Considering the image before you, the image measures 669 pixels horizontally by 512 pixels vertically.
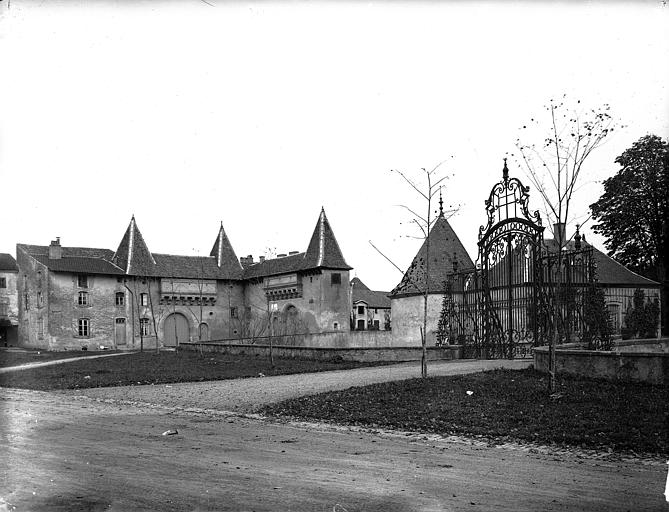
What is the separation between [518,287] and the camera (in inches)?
834

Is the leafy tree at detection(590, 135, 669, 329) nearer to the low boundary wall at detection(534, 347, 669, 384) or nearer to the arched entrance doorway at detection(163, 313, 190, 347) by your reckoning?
the low boundary wall at detection(534, 347, 669, 384)

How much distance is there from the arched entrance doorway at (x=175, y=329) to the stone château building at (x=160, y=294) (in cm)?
8

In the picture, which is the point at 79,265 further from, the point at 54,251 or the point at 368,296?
the point at 368,296

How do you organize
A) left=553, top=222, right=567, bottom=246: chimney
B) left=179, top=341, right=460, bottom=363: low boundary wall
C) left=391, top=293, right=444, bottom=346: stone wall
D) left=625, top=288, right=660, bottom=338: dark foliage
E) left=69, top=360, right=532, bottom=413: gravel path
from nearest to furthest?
left=553, top=222, right=567, bottom=246: chimney
left=69, top=360, right=532, bottom=413: gravel path
left=179, top=341, right=460, bottom=363: low boundary wall
left=625, top=288, right=660, bottom=338: dark foliage
left=391, top=293, right=444, bottom=346: stone wall

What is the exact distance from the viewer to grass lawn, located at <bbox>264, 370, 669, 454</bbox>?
985 centimetres

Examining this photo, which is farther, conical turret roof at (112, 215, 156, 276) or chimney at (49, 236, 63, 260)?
conical turret roof at (112, 215, 156, 276)

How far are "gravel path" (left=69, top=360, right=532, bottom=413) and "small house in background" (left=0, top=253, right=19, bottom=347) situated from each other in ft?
151

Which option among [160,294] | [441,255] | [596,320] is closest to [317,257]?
[160,294]

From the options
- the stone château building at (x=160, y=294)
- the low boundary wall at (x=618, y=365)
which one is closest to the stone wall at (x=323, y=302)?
the stone château building at (x=160, y=294)

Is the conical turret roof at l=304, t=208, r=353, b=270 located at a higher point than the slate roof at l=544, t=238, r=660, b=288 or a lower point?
higher

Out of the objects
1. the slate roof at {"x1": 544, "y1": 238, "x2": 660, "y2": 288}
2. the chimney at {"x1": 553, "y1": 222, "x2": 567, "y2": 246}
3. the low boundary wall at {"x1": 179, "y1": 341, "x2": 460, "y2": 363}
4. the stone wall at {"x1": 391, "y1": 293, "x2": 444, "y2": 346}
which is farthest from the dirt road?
the slate roof at {"x1": 544, "y1": 238, "x2": 660, "y2": 288}

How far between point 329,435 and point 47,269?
45144mm

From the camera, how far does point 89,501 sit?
6395 mm

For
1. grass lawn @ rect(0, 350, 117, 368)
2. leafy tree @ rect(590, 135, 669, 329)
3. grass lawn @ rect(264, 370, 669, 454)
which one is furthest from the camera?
leafy tree @ rect(590, 135, 669, 329)
